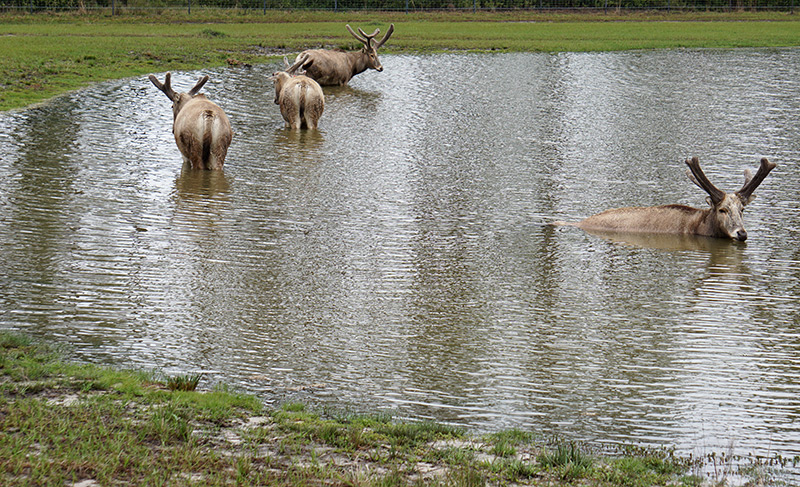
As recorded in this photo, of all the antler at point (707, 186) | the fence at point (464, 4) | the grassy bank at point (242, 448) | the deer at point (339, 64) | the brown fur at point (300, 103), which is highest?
the fence at point (464, 4)

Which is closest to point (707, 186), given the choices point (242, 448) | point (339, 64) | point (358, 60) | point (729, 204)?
point (729, 204)

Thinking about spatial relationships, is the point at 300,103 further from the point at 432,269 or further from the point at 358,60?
the point at 358,60

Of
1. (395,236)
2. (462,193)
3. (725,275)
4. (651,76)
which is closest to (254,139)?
(462,193)

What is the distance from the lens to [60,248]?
909cm

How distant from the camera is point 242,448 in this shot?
4840 mm

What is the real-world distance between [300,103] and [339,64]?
8.70 metres

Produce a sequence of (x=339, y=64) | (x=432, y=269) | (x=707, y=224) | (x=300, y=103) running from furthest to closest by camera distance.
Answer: (x=339, y=64), (x=300, y=103), (x=707, y=224), (x=432, y=269)

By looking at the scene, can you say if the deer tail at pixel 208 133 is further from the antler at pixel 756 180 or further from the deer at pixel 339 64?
the deer at pixel 339 64

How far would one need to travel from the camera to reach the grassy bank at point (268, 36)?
998 inches

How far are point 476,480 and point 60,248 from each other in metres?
6.09

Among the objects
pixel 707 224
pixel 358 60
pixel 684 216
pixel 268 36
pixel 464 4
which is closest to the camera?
pixel 707 224

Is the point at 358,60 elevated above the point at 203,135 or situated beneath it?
elevated above

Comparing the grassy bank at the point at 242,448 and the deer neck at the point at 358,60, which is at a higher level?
the deer neck at the point at 358,60

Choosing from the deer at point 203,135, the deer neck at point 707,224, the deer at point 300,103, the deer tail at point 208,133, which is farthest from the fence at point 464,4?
the deer neck at point 707,224
